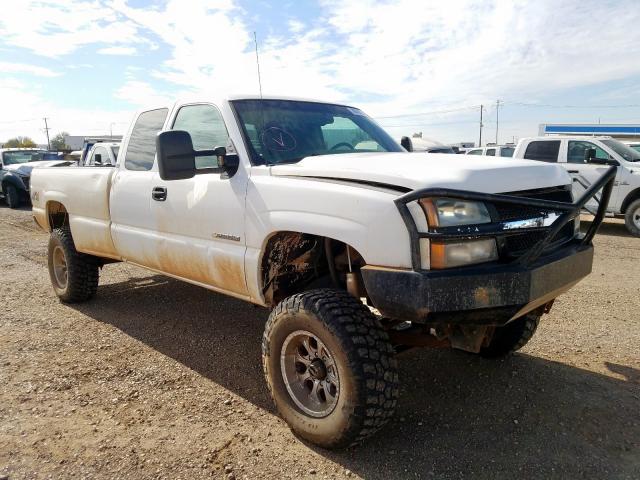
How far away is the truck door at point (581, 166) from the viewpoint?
33.2 ft

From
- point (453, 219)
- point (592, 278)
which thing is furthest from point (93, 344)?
point (592, 278)

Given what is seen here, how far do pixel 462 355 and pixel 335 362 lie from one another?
69.7 inches

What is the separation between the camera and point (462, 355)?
403 centimetres

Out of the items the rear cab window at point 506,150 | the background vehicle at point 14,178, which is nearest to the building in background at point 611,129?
the rear cab window at point 506,150

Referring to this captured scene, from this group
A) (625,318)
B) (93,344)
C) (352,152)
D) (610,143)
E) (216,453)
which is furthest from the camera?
(610,143)

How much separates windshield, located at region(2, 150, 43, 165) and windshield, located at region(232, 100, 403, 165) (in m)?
17.3

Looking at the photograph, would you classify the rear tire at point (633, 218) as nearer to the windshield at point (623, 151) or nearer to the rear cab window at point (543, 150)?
the windshield at point (623, 151)

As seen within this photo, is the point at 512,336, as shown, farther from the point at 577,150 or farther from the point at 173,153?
the point at 577,150

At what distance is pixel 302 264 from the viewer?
130 inches

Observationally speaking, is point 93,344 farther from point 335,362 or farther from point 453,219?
point 453,219

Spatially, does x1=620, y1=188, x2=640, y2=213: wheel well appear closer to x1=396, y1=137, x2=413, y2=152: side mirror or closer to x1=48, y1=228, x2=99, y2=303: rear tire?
x1=396, y1=137, x2=413, y2=152: side mirror

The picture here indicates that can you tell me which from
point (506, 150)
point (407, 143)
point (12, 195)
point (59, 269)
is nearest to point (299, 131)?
point (407, 143)

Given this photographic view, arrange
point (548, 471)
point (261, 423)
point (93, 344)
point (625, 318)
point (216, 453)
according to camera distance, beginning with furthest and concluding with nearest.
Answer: point (625, 318)
point (93, 344)
point (261, 423)
point (216, 453)
point (548, 471)

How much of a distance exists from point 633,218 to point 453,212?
30.6 feet
